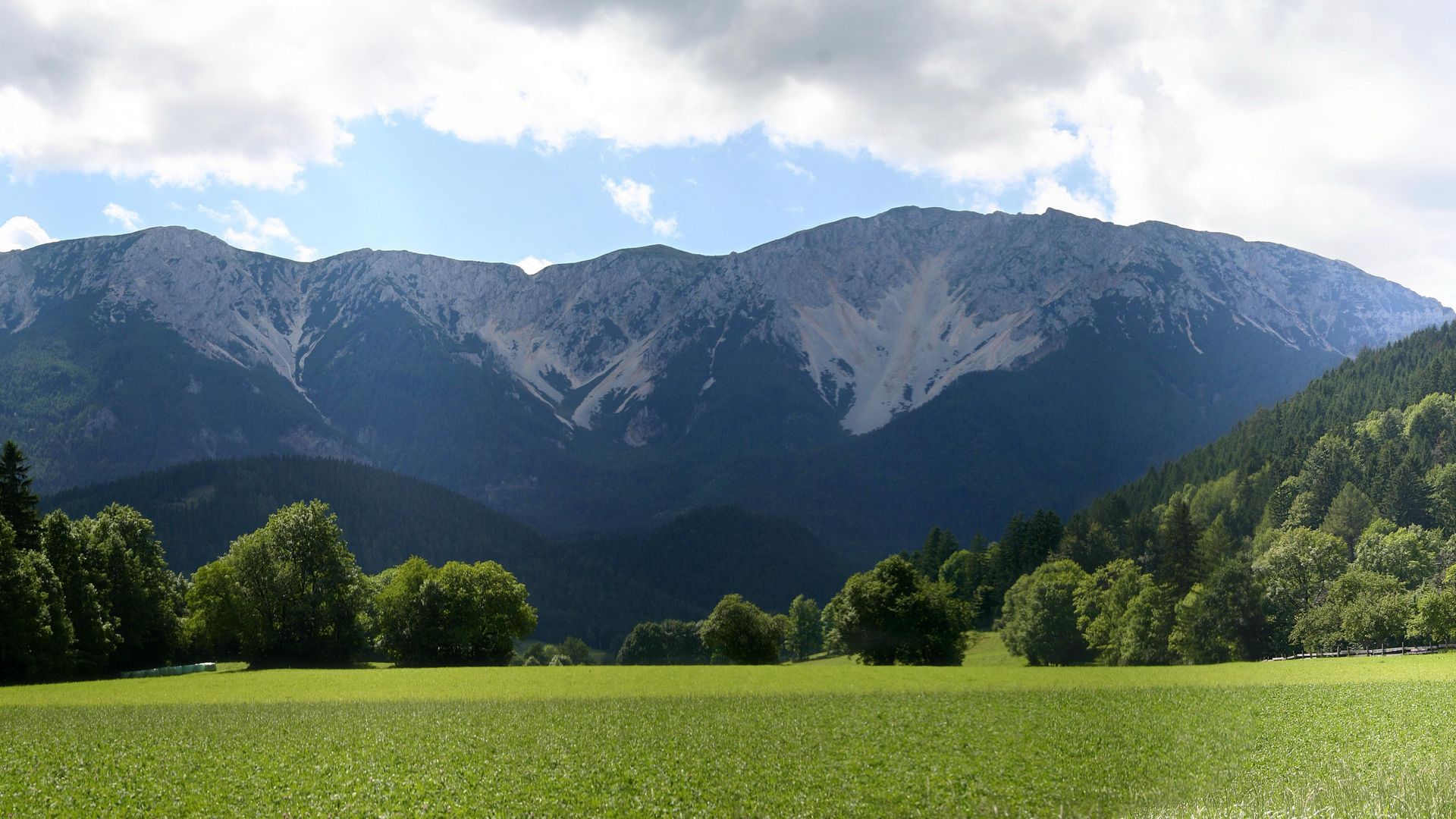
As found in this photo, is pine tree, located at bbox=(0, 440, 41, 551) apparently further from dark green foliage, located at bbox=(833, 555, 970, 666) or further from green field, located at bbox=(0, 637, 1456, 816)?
dark green foliage, located at bbox=(833, 555, 970, 666)

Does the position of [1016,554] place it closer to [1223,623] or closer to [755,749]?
[1223,623]

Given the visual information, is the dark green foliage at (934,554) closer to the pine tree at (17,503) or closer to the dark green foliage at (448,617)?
the dark green foliage at (448,617)

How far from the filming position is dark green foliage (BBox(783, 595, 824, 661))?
19162 cm

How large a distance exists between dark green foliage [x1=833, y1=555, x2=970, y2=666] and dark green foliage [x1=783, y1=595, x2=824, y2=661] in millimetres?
80582

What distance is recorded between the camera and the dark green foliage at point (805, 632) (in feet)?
629

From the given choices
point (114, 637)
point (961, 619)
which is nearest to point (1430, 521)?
point (961, 619)

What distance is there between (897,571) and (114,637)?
246 feet

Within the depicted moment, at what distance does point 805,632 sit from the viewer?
193m

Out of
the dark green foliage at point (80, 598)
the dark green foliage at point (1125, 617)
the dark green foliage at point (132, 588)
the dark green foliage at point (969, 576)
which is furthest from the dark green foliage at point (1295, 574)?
the dark green foliage at point (80, 598)

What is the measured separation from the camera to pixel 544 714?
179ft

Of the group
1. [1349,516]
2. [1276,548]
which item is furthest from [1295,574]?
[1349,516]

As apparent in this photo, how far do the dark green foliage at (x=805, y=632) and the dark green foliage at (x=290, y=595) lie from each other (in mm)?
104974

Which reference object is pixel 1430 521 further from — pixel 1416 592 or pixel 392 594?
pixel 392 594

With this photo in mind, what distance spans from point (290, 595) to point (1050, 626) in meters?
85.1
